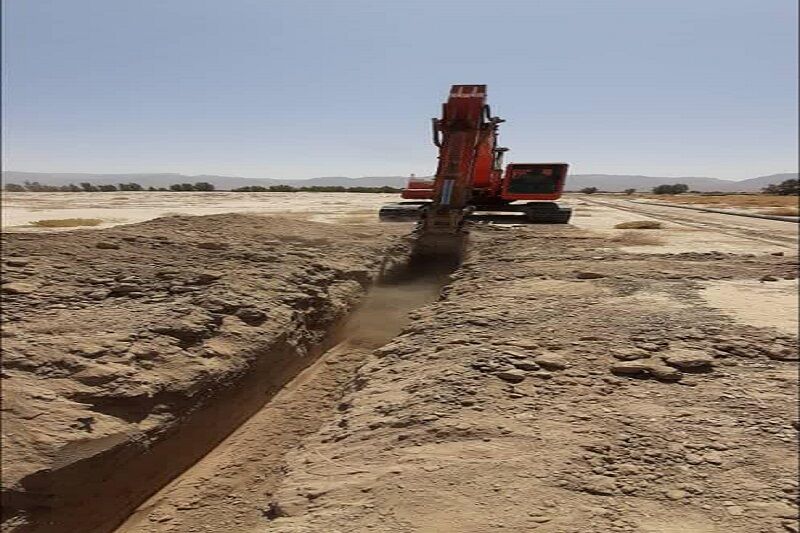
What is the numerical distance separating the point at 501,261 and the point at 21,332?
7.18 m

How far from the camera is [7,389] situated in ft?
10.8

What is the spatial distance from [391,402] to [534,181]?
45.6 feet

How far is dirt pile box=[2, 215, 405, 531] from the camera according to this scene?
127 inches

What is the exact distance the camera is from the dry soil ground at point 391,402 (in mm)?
2848

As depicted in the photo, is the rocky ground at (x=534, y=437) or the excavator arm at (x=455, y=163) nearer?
the rocky ground at (x=534, y=437)

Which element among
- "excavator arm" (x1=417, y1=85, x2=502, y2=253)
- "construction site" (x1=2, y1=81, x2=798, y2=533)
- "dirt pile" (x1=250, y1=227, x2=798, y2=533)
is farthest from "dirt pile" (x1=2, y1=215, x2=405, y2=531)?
"excavator arm" (x1=417, y1=85, x2=502, y2=253)

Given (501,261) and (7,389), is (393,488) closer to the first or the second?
(7,389)

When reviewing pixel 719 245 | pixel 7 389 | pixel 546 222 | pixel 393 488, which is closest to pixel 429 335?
pixel 393 488

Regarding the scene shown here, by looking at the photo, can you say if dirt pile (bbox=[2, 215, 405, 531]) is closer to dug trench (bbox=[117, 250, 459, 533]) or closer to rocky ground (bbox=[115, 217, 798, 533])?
dug trench (bbox=[117, 250, 459, 533])

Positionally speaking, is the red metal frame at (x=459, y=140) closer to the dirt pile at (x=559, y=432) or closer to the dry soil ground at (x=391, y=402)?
the dry soil ground at (x=391, y=402)

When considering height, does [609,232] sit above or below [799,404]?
above

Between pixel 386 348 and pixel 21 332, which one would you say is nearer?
pixel 21 332

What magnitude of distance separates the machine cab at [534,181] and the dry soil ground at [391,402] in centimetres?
938

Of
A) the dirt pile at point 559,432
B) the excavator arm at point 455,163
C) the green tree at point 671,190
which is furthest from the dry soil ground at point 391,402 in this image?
the green tree at point 671,190
